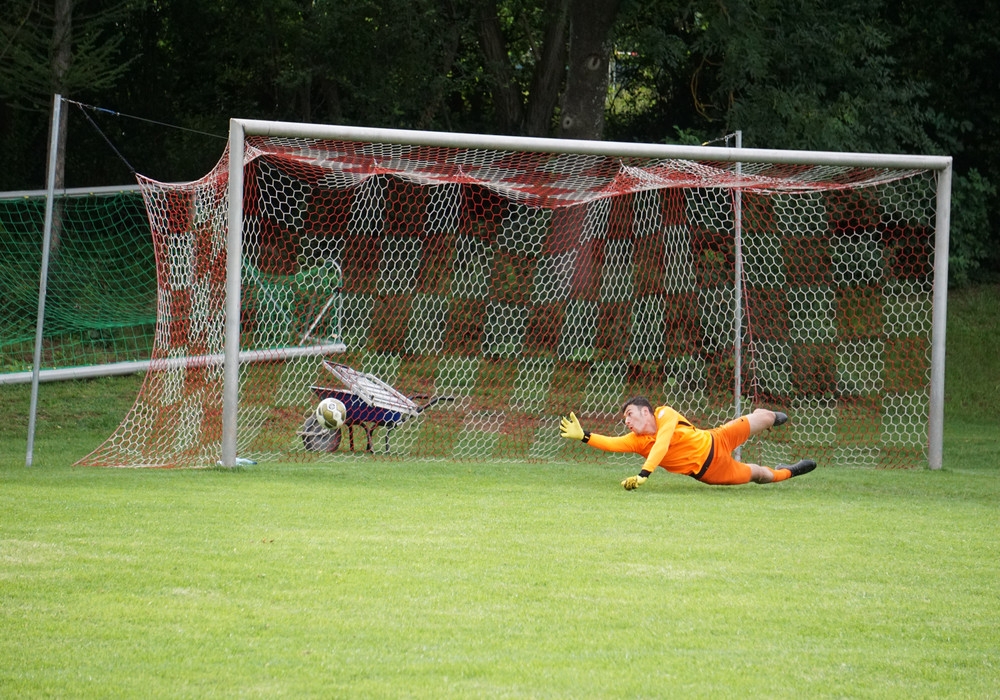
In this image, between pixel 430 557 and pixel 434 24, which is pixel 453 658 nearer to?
pixel 430 557

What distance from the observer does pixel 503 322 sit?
A: 13.2 meters

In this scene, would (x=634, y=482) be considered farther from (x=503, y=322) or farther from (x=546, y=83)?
(x=546, y=83)

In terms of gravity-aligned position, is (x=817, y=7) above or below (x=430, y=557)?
above

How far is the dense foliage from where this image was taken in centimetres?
1566

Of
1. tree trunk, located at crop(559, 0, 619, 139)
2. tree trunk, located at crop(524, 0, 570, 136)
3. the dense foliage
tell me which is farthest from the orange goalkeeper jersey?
tree trunk, located at crop(524, 0, 570, 136)

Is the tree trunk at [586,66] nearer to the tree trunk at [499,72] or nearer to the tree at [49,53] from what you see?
the tree trunk at [499,72]

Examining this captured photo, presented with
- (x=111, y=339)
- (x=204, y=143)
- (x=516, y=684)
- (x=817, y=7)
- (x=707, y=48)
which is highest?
(x=817, y=7)

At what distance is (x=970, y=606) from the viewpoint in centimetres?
463

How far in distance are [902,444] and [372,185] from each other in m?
7.17

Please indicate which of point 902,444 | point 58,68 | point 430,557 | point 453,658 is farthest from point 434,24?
point 453,658

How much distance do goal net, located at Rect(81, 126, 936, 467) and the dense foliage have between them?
2.68 metres

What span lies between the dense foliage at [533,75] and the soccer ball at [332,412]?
23.2 feet

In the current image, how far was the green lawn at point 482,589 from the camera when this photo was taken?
3658 millimetres

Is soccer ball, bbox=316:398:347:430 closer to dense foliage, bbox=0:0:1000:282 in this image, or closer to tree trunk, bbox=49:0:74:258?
tree trunk, bbox=49:0:74:258
